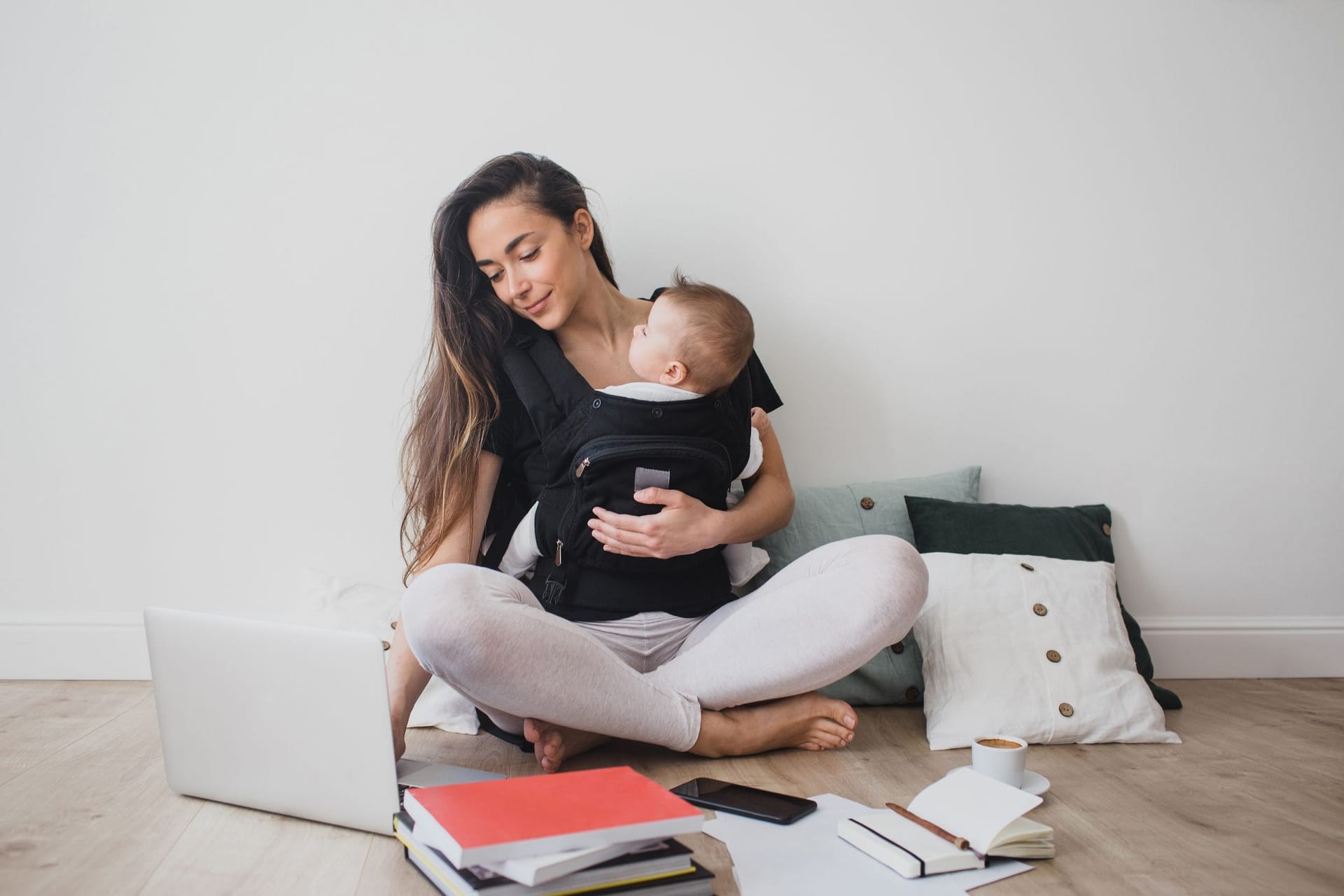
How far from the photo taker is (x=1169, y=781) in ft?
4.90

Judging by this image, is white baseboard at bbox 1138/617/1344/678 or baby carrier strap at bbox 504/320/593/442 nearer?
baby carrier strap at bbox 504/320/593/442

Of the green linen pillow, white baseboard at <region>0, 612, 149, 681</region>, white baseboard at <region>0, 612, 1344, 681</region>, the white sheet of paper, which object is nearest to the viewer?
the white sheet of paper

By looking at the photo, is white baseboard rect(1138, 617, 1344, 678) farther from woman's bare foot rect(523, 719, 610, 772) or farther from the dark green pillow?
woman's bare foot rect(523, 719, 610, 772)

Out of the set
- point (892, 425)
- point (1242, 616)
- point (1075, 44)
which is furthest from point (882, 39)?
point (1242, 616)

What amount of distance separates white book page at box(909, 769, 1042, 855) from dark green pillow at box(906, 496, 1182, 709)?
79cm

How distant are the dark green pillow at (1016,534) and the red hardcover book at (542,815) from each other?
1.13 meters

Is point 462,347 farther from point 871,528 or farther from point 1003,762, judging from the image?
point 1003,762

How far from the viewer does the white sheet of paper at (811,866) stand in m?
1.07

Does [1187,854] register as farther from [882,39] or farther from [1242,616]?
[882,39]

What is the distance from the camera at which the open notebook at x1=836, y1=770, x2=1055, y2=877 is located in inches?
43.8

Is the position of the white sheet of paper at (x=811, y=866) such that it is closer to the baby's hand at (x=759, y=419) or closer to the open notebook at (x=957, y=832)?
the open notebook at (x=957, y=832)


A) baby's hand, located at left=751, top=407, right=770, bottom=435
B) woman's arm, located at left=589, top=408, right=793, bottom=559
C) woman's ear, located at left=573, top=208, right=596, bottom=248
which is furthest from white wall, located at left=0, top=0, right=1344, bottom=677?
woman's arm, located at left=589, top=408, right=793, bottom=559

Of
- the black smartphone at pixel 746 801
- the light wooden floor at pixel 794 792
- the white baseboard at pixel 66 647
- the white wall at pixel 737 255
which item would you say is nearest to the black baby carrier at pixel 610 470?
the light wooden floor at pixel 794 792

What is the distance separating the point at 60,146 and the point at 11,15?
28cm
